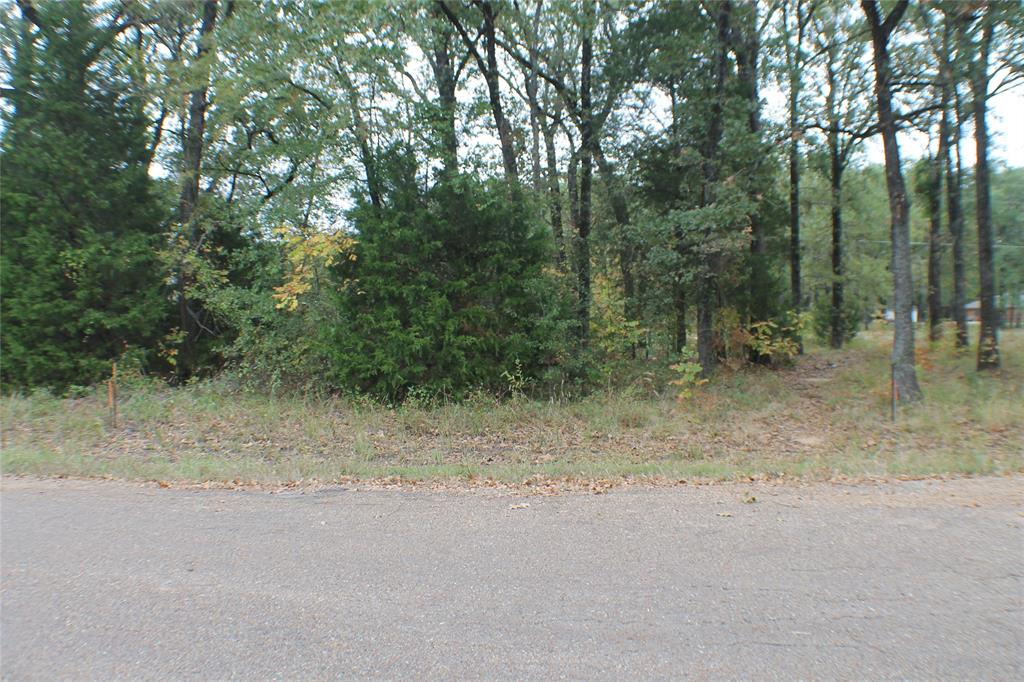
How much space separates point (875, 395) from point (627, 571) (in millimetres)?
10666

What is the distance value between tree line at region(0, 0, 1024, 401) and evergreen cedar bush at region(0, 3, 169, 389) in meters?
0.06

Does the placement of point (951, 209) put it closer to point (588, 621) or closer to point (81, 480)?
point (588, 621)

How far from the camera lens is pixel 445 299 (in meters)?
12.8

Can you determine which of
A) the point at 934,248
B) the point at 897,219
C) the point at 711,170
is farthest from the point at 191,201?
the point at 934,248

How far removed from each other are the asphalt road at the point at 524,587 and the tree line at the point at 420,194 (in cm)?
717

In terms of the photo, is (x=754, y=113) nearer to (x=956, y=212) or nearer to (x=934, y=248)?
(x=956, y=212)

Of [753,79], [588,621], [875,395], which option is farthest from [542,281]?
[588,621]

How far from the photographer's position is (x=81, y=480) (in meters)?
7.40

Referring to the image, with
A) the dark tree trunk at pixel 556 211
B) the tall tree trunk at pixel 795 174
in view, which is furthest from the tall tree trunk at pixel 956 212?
the dark tree trunk at pixel 556 211

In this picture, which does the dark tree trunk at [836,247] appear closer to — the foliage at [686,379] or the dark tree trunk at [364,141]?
the foliage at [686,379]

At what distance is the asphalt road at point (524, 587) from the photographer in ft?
10.7

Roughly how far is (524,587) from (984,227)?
17.1 meters

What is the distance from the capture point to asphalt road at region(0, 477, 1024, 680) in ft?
10.7

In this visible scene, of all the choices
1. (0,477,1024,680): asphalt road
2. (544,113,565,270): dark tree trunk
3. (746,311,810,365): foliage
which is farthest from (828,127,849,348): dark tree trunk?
(0,477,1024,680): asphalt road
